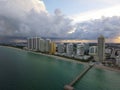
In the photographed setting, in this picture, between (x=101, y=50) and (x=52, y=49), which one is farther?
(x=52, y=49)

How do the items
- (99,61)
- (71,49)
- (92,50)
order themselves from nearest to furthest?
1. (99,61)
2. (92,50)
3. (71,49)

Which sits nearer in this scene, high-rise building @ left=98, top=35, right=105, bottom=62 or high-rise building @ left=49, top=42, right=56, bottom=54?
high-rise building @ left=98, top=35, right=105, bottom=62

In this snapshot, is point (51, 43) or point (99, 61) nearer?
point (99, 61)

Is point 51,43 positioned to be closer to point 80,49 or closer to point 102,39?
point 80,49

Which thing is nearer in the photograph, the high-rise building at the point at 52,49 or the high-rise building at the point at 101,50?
the high-rise building at the point at 101,50

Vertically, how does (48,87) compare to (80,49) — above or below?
below

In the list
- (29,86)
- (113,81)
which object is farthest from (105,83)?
A: (29,86)

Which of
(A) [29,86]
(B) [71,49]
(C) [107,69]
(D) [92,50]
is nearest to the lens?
(A) [29,86]

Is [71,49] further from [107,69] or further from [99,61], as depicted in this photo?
[107,69]

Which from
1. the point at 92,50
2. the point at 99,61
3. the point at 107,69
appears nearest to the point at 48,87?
the point at 107,69
